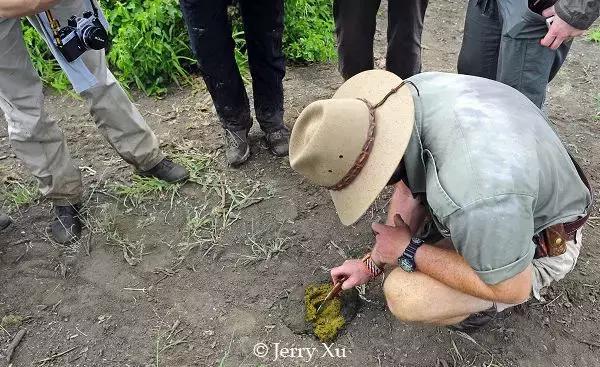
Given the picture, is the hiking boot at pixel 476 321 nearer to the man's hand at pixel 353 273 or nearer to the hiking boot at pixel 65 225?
the man's hand at pixel 353 273

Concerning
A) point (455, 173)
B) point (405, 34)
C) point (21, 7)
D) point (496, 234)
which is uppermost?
point (21, 7)

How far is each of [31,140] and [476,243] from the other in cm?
206

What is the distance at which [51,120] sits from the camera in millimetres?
2680

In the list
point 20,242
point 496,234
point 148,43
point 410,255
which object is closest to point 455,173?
Result: point 496,234

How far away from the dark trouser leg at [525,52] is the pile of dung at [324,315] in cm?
123

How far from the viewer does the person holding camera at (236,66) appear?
2.79m

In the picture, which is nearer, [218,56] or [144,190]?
[218,56]

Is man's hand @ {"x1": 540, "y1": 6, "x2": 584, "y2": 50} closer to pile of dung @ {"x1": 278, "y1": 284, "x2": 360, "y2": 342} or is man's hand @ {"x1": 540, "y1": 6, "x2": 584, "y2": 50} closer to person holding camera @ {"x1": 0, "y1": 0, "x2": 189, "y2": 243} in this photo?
pile of dung @ {"x1": 278, "y1": 284, "x2": 360, "y2": 342}

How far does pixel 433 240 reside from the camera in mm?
2314

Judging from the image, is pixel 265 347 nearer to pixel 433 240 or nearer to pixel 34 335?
pixel 433 240

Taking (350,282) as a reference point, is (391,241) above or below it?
above

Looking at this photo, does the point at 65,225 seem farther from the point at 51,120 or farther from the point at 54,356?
the point at 54,356

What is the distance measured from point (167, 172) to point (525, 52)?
76.4 inches

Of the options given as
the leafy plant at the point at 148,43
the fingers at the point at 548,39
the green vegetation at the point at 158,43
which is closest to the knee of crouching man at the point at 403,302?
the fingers at the point at 548,39
